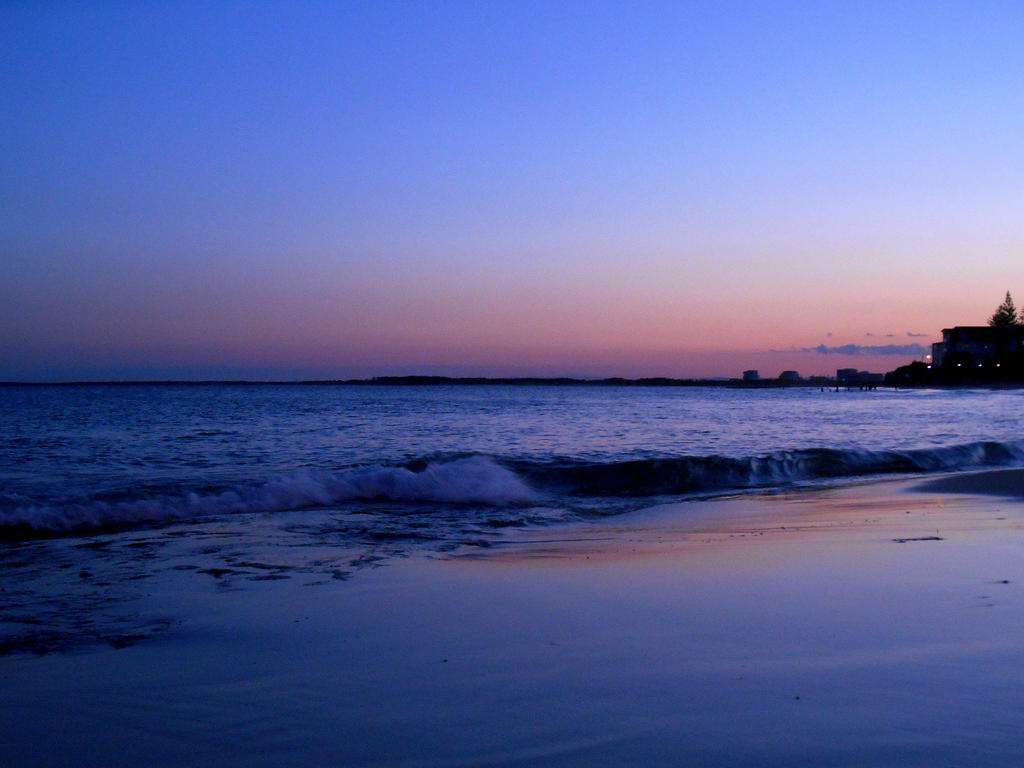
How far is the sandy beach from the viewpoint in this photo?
2.47m

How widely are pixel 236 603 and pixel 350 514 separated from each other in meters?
4.31

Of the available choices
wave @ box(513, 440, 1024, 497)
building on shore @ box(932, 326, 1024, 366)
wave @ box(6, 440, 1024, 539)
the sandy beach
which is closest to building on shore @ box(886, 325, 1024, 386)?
building on shore @ box(932, 326, 1024, 366)

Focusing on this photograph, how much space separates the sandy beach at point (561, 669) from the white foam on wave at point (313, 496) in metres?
3.59

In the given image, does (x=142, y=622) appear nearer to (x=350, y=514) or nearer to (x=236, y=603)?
(x=236, y=603)

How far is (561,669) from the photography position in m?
3.21

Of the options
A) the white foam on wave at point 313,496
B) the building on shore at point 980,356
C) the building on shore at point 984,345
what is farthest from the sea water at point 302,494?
the building on shore at point 984,345

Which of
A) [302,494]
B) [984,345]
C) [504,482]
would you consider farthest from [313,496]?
[984,345]

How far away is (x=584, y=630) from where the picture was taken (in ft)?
12.5

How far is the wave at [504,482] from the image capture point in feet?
27.6

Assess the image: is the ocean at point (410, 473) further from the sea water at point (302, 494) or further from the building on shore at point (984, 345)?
the building on shore at point (984, 345)

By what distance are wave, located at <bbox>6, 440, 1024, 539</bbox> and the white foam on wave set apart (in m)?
0.01

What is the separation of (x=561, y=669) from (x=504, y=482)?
841 centimetres

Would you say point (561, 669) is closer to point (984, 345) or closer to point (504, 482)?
point (504, 482)

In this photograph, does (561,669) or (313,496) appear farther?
(313,496)
